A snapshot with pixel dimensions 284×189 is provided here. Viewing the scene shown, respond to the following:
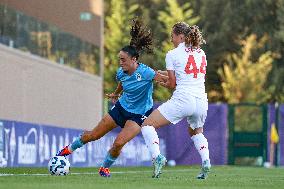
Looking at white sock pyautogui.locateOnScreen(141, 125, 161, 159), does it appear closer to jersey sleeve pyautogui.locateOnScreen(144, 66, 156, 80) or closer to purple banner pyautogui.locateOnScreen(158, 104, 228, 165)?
jersey sleeve pyautogui.locateOnScreen(144, 66, 156, 80)

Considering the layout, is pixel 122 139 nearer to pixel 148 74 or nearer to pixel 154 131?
Answer: pixel 148 74

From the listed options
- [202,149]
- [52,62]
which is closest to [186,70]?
[202,149]

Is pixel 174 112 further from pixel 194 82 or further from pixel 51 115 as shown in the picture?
pixel 51 115

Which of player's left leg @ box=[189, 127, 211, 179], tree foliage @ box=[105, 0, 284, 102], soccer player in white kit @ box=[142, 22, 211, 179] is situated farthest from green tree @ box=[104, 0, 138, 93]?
soccer player in white kit @ box=[142, 22, 211, 179]

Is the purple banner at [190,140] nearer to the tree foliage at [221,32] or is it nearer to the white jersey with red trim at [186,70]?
the tree foliage at [221,32]

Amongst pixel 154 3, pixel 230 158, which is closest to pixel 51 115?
pixel 230 158

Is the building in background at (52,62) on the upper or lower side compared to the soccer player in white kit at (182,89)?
upper

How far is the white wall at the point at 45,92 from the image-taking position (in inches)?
1043

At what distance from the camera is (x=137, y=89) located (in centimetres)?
1544

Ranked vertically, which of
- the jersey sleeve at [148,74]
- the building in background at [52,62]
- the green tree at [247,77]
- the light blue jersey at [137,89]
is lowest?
the light blue jersey at [137,89]

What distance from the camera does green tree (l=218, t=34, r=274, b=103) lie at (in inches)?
2116

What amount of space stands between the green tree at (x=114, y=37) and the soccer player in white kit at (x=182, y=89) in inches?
1639

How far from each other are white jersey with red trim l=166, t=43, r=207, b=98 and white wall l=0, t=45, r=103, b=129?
11.9m

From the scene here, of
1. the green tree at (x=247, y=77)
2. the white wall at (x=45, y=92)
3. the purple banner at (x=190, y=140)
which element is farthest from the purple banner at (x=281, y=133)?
the green tree at (x=247, y=77)
